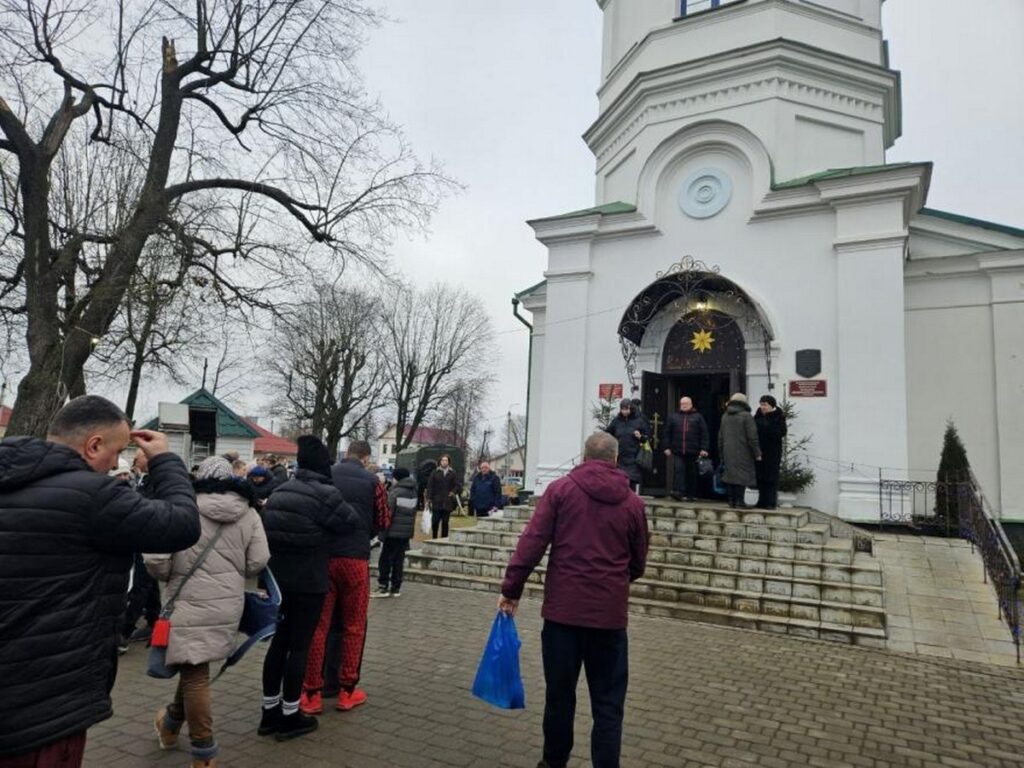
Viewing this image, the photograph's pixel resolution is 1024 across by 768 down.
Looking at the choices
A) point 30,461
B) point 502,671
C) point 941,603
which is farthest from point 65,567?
point 941,603

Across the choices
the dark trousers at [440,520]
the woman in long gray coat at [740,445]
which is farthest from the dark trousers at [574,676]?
the dark trousers at [440,520]

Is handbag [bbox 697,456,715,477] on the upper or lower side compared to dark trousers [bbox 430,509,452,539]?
upper

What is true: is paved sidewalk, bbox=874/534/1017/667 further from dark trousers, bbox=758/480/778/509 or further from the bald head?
the bald head

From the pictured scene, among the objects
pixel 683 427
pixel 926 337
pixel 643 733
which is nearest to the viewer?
pixel 643 733

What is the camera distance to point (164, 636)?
141 inches

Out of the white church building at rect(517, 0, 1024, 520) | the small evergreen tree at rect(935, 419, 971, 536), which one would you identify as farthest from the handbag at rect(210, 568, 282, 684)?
the small evergreen tree at rect(935, 419, 971, 536)

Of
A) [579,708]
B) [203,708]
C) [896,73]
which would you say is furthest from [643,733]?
→ [896,73]

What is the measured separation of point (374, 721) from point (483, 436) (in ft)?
188

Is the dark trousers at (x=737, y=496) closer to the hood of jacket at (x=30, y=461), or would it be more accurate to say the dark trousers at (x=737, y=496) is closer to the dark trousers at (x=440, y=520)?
the dark trousers at (x=440, y=520)

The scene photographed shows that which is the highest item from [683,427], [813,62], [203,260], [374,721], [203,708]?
[813,62]

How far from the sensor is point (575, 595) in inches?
142

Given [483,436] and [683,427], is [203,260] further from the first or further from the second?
[483,436]

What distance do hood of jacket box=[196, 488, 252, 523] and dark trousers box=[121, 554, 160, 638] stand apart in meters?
2.59

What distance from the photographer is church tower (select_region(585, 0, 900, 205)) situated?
13094 millimetres
